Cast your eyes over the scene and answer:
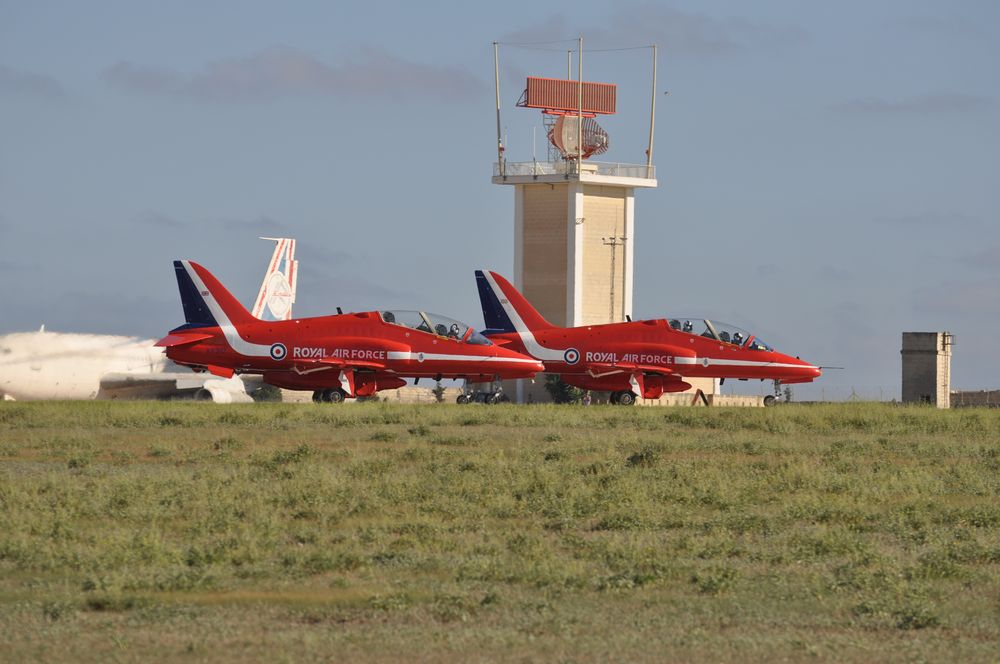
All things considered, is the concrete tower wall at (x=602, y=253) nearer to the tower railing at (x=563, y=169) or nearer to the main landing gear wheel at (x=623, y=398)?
the tower railing at (x=563, y=169)

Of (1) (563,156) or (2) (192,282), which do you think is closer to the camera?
(2) (192,282)

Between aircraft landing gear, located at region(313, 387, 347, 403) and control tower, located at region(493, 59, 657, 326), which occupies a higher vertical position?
control tower, located at region(493, 59, 657, 326)

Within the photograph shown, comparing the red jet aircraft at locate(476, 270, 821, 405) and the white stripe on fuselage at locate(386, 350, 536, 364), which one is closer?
the white stripe on fuselage at locate(386, 350, 536, 364)

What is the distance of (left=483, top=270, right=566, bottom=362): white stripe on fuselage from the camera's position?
43469 mm

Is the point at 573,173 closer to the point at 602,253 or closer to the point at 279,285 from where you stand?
the point at 602,253

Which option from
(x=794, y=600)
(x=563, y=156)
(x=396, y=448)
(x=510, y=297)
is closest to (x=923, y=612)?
(x=794, y=600)

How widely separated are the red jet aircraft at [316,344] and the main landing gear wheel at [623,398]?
4.16m

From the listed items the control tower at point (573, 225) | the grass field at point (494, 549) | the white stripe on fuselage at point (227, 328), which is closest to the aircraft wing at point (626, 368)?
the white stripe on fuselage at point (227, 328)

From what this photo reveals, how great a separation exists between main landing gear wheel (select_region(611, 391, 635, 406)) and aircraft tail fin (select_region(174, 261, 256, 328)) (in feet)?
35.7

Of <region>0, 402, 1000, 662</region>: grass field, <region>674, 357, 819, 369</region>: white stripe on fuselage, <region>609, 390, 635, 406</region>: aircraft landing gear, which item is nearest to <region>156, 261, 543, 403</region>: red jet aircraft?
<region>609, 390, 635, 406</region>: aircraft landing gear

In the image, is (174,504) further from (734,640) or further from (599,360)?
(599,360)

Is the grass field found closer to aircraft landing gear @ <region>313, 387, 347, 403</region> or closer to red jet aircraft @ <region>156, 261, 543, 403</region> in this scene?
red jet aircraft @ <region>156, 261, 543, 403</region>

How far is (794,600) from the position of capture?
39.9 ft

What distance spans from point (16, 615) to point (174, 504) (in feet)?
19.1
